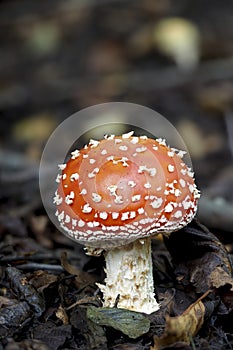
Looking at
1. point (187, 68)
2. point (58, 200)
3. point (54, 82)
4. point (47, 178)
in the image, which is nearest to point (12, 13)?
point (54, 82)

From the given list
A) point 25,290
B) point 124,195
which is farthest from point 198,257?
point 25,290

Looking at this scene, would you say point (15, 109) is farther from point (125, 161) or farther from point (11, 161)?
point (125, 161)

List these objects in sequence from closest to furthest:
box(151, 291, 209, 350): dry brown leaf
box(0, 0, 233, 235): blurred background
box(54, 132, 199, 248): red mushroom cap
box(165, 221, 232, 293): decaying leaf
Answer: box(151, 291, 209, 350): dry brown leaf < box(54, 132, 199, 248): red mushroom cap < box(165, 221, 232, 293): decaying leaf < box(0, 0, 233, 235): blurred background

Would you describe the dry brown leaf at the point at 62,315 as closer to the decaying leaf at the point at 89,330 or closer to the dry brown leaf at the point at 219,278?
the decaying leaf at the point at 89,330

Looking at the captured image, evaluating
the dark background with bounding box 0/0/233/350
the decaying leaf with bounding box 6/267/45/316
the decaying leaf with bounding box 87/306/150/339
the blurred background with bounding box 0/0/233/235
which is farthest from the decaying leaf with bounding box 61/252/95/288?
the blurred background with bounding box 0/0/233/235

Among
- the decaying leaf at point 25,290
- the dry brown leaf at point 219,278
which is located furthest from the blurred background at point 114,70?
the dry brown leaf at point 219,278

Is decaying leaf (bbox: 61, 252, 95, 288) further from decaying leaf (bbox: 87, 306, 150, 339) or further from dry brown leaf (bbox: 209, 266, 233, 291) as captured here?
dry brown leaf (bbox: 209, 266, 233, 291)
